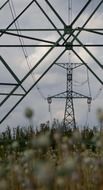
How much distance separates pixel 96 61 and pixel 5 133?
13.2 ft

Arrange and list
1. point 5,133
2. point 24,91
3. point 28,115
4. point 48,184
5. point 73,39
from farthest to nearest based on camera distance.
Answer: point 73,39 → point 24,91 → point 5,133 → point 28,115 → point 48,184

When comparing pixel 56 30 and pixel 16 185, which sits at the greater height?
pixel 56 30

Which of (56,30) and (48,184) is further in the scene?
(56,30)

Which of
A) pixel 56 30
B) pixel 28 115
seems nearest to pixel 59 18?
pixel 56 30

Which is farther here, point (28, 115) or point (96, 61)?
point (96, 61)

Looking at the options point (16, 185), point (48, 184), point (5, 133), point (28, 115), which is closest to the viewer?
point (48, 184)

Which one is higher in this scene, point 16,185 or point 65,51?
point 65,51

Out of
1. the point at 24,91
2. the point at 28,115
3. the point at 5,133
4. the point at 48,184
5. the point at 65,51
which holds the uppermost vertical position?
the point at 65,51

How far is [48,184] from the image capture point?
184cm

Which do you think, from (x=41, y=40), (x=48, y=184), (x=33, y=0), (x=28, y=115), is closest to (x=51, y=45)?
(x=41, y=40)

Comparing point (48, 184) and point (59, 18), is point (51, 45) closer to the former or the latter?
point (59, 18)

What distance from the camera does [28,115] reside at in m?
2.93

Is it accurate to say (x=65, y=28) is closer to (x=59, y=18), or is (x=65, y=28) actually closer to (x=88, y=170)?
(x=59, y=18)

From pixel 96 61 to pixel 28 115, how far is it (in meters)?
12.0
